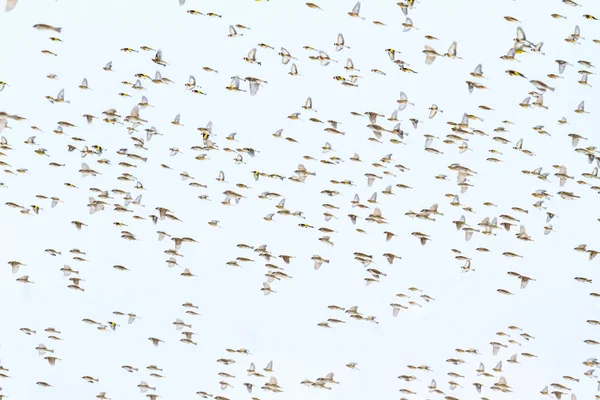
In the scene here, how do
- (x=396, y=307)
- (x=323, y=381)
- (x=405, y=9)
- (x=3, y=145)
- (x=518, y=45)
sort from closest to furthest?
(x=518, y=45) < (x=405, y=9) < (x=3, y=145) < (x=323, y=381) < (x=396, y=307)

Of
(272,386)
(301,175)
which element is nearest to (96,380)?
(272,386)

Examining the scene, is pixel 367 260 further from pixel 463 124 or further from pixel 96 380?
pixel 96 380

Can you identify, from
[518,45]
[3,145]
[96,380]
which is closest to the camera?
[518,45]

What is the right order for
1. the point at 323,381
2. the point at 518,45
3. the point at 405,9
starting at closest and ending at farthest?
the point at 518,45
the point at 405,9
the point at 323,381

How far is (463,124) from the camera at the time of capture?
189 ft

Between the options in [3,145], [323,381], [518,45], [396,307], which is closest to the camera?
[518,45]

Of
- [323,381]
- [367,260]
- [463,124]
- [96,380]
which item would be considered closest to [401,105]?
[463,124]

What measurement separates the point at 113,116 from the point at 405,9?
1185 centimetres

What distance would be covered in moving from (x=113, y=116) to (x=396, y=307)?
18.4 metres

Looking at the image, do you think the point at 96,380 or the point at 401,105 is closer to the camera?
the point at 401,105

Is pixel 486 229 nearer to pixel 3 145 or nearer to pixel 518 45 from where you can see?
pixel 518 45

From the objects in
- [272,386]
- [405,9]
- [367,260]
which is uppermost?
[405,9]

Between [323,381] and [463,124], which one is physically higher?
[463,124]

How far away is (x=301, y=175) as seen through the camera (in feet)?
199
